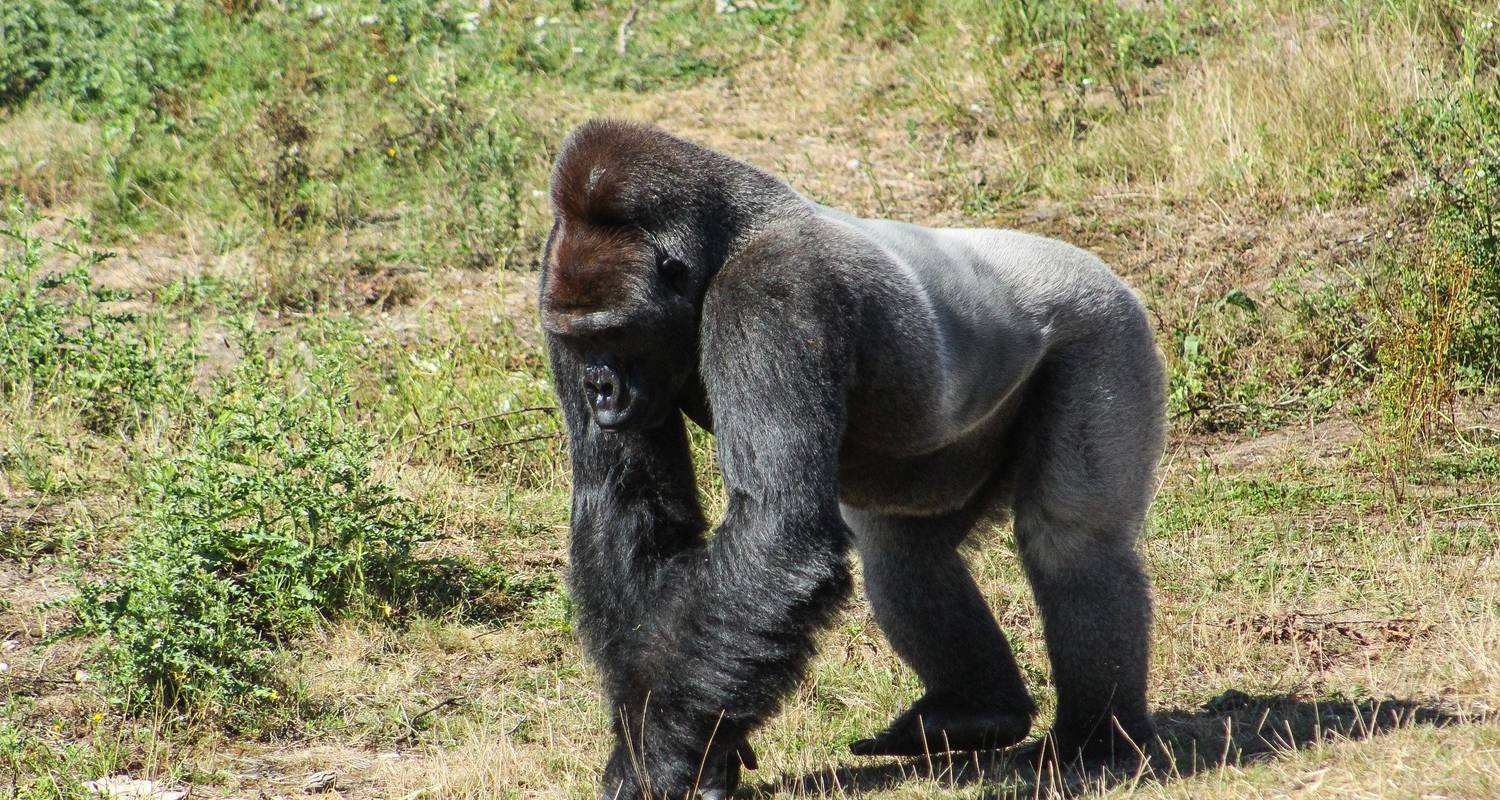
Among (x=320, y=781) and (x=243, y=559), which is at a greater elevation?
(x=243, y=559)

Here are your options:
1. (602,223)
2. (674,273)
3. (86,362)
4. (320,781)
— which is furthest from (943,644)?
(86,362)

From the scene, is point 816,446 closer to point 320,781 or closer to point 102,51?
point 320,781

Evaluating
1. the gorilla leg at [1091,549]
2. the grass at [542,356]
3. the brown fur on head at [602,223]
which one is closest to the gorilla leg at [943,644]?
the grass at [542,356]

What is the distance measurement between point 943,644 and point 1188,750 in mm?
718

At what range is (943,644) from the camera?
163 inches

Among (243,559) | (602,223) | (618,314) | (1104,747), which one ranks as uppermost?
(602,223)

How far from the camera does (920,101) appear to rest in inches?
377

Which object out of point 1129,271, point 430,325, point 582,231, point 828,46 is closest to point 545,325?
point 582,231

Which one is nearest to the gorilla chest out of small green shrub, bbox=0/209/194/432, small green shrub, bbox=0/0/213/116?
small green shrub, bbox=0/209/194/432

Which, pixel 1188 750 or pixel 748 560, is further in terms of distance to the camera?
pixel 1188 750

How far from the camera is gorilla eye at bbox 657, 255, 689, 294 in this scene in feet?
11.4

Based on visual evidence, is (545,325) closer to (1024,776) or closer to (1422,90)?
(1024,776)

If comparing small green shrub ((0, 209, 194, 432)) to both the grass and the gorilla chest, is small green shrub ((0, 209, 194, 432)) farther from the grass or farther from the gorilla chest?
the gorilla chest

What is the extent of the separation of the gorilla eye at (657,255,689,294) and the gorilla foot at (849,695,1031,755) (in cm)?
140
